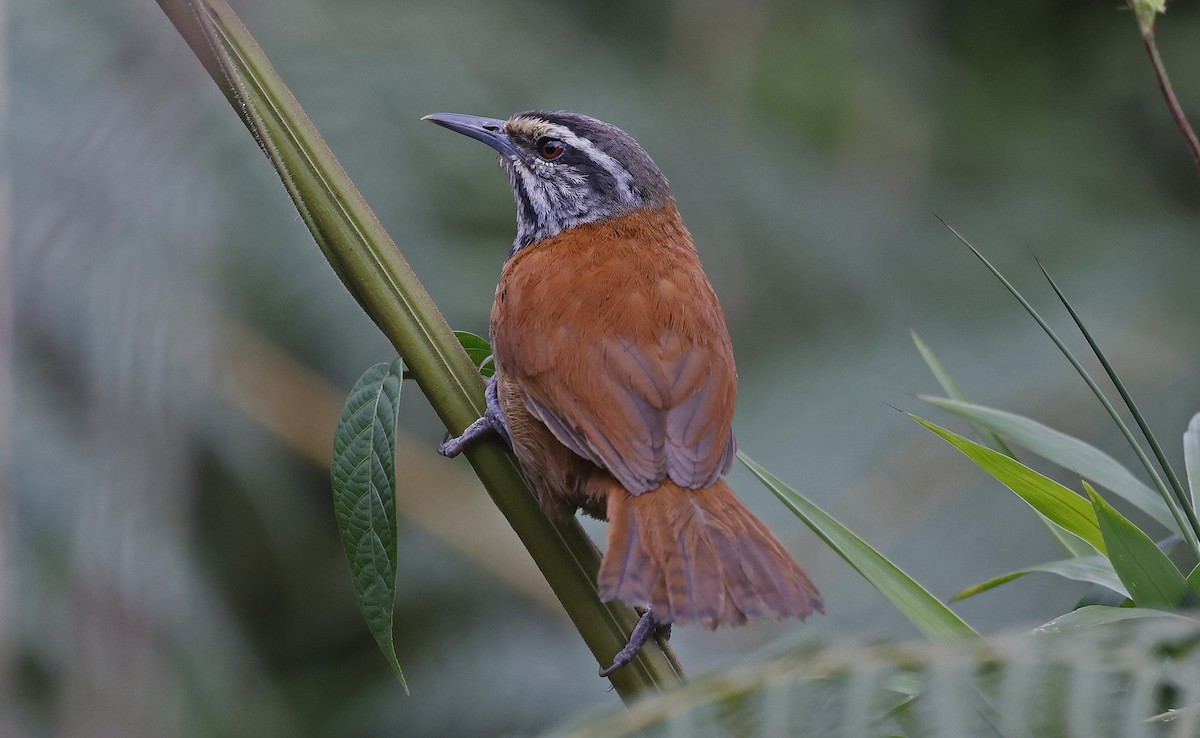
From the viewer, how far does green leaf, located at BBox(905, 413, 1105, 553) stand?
1543mm

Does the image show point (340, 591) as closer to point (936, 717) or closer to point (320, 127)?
point (320, 127)

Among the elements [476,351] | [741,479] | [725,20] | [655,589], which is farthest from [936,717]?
[725,20]

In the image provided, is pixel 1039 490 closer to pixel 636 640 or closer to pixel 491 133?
pixel 636 640

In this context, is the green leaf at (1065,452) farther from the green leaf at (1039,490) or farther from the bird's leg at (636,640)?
the bird's leg at (636,640)

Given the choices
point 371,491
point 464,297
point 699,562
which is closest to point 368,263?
point 371,491

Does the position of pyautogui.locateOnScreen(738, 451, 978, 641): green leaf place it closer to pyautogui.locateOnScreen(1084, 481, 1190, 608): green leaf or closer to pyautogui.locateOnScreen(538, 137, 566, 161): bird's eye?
pyautogui.locateOnScreen(1084, 481, 1190, 608): green leaf

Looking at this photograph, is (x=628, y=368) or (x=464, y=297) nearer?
(x=628, y=368)

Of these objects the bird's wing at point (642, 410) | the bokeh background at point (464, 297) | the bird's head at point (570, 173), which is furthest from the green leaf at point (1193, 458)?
the bokeh background at point (464, 297)

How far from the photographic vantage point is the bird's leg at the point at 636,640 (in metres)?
1.37

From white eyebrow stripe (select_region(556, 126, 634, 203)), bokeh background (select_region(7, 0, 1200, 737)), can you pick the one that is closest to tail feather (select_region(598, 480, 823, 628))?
white eyebrow stripe (select_region(556, 126, 634, 203))

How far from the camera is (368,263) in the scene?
1.47m

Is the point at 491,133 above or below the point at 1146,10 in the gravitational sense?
above

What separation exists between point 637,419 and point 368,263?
0.74m

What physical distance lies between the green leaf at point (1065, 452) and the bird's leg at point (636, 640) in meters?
0.50
